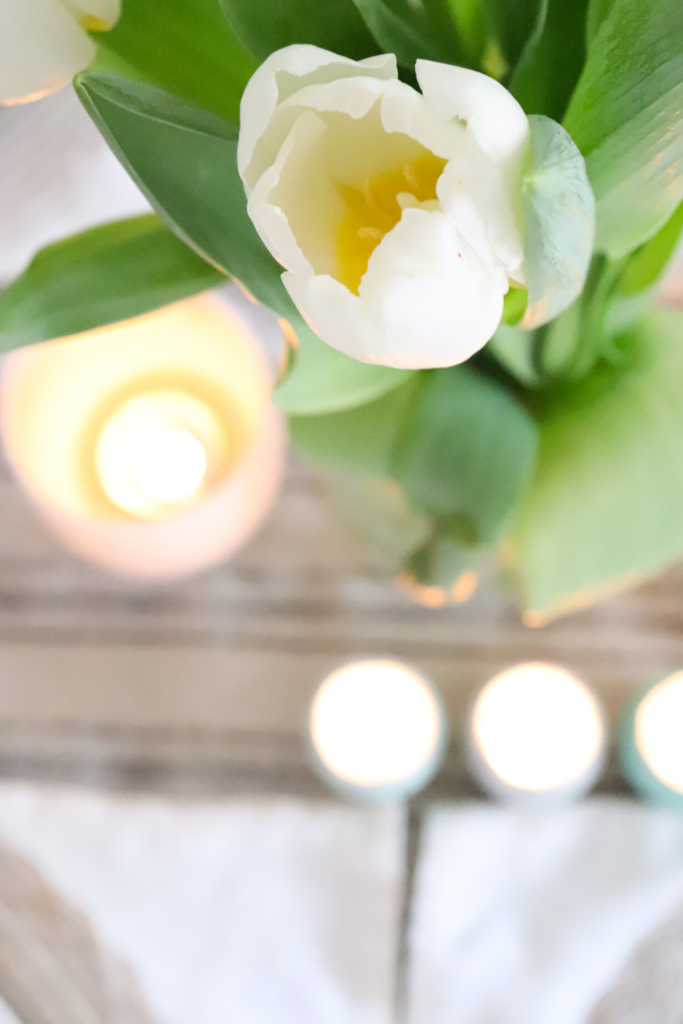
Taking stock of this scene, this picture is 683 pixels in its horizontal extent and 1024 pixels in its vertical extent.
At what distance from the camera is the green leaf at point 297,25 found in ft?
0.51

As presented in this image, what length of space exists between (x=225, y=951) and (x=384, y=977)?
6 cm

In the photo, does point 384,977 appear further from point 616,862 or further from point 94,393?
point 94,393

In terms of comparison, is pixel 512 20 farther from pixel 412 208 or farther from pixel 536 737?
pixel 536 737

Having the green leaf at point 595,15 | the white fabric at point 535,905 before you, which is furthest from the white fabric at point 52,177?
the white fabric at point 535,905

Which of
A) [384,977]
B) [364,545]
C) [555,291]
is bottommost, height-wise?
[384,977]

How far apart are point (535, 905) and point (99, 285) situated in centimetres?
29

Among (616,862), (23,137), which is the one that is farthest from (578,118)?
(616,862)

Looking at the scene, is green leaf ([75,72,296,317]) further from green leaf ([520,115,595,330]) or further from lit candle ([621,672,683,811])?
lit candle ([621,672,683,811])

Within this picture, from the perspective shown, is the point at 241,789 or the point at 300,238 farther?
the point at 241,789

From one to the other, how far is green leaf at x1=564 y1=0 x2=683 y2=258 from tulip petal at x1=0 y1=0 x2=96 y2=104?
0.32ft

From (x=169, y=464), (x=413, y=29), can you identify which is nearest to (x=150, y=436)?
(x=169, y=464)

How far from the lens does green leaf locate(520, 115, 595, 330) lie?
0.13 metres

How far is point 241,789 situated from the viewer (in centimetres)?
36

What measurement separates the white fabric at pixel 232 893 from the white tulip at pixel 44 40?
0.91 ft
